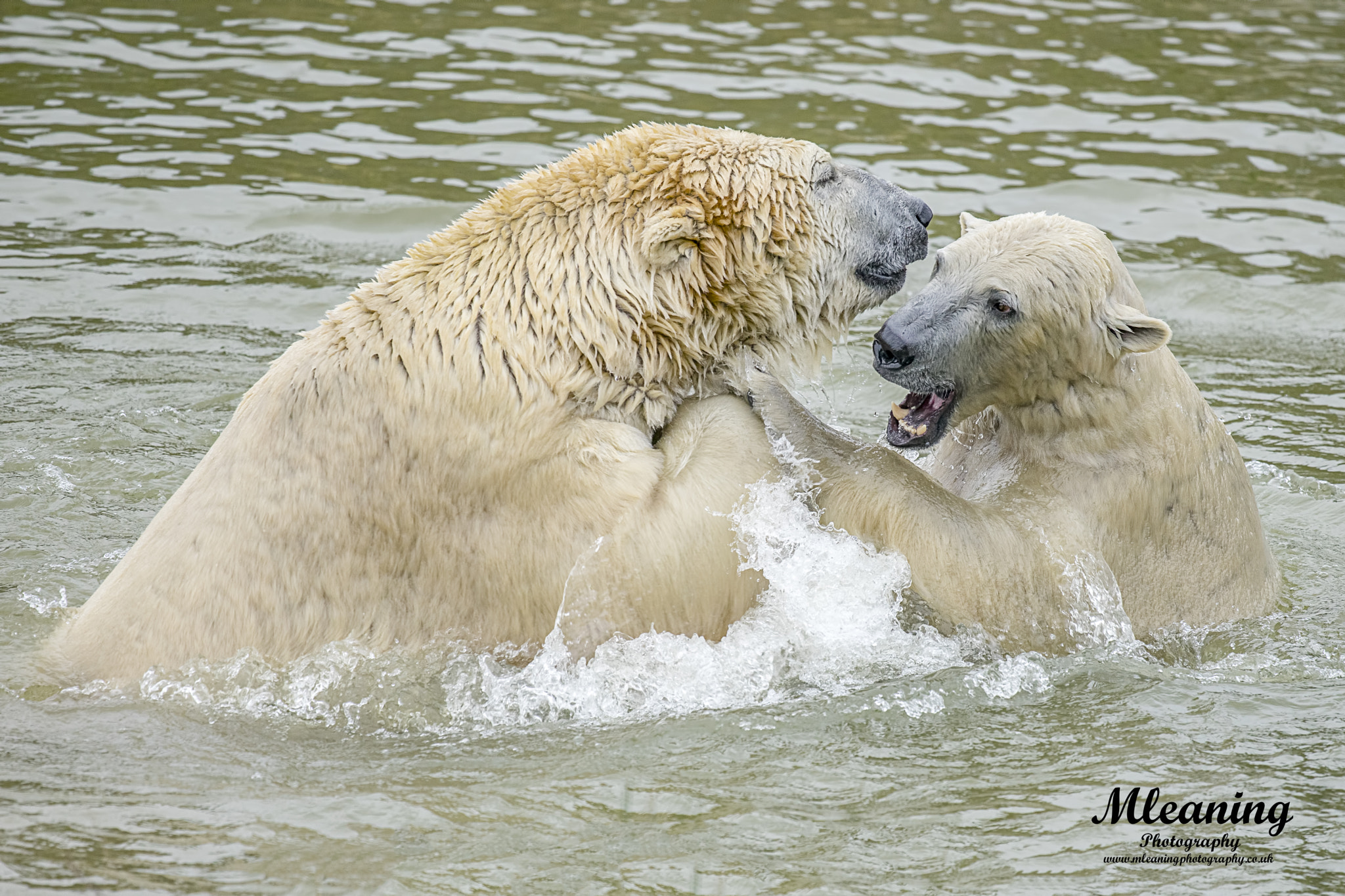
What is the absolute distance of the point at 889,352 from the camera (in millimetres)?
5199

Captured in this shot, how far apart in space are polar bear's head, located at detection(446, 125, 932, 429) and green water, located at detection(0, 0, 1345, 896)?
0.63 meters

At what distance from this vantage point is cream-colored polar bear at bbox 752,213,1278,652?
200 inches

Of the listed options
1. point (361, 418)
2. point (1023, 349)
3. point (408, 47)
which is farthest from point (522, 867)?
point (408, 47)

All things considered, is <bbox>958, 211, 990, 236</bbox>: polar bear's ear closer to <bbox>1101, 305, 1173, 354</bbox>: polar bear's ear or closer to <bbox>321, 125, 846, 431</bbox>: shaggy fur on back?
<bbox>1101, 305, 1173, 354</bbox>: polar bear's ear

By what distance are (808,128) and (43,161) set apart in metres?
5.63

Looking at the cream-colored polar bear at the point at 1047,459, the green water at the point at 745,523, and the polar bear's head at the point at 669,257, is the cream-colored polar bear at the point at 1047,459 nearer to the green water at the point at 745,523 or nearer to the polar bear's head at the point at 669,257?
the green water at the point at 745,523

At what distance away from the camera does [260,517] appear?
459 centimetres

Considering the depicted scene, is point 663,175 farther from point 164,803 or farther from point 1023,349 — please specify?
point 164,803

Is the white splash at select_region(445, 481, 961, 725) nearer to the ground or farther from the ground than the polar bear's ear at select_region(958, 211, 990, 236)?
nearer to the ground

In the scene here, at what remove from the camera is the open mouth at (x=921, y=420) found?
5402mm

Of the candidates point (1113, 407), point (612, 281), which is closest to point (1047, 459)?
point (1113, 407)

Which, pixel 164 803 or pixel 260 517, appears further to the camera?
pixel 260 517

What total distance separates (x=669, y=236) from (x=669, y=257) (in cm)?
7

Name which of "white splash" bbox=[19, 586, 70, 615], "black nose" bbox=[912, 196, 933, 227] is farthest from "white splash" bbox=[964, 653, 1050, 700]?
"white splash" bbox=[19, 586, 70, 615]
